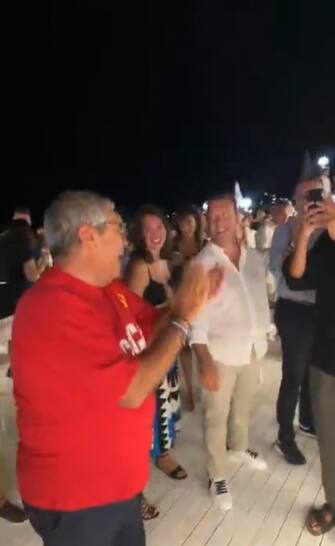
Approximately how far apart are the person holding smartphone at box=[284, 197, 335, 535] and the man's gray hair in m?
1.21

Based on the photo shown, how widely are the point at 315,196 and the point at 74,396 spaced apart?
155 cm

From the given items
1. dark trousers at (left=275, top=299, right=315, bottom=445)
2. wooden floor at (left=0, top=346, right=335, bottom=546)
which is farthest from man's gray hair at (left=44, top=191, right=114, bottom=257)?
dark trousers at (left=275, top=299, right=315, bottom=445)

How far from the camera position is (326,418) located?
254cm

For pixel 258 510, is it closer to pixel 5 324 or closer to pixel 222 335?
pixel 222 335

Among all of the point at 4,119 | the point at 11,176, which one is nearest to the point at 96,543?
the point at 4,119

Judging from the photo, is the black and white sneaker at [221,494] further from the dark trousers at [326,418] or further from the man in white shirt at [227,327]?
the dark trousers at [326,418]

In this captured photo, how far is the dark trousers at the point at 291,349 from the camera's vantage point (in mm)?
3229

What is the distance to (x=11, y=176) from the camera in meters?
26.0

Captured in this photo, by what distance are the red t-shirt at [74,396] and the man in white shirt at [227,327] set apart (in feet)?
4.06

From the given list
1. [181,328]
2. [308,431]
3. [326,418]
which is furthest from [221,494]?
[181,328]

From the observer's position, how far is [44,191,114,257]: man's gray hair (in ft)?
4.90

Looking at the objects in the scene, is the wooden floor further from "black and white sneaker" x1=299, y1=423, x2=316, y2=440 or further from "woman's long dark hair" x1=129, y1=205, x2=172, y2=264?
"woman's long dark hair" x1=129, y1=205, x2=172, y2=264

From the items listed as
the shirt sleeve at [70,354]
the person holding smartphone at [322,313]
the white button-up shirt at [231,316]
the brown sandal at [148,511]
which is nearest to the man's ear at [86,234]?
the shirt sleeve at [70,354]

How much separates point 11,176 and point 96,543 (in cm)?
2580
